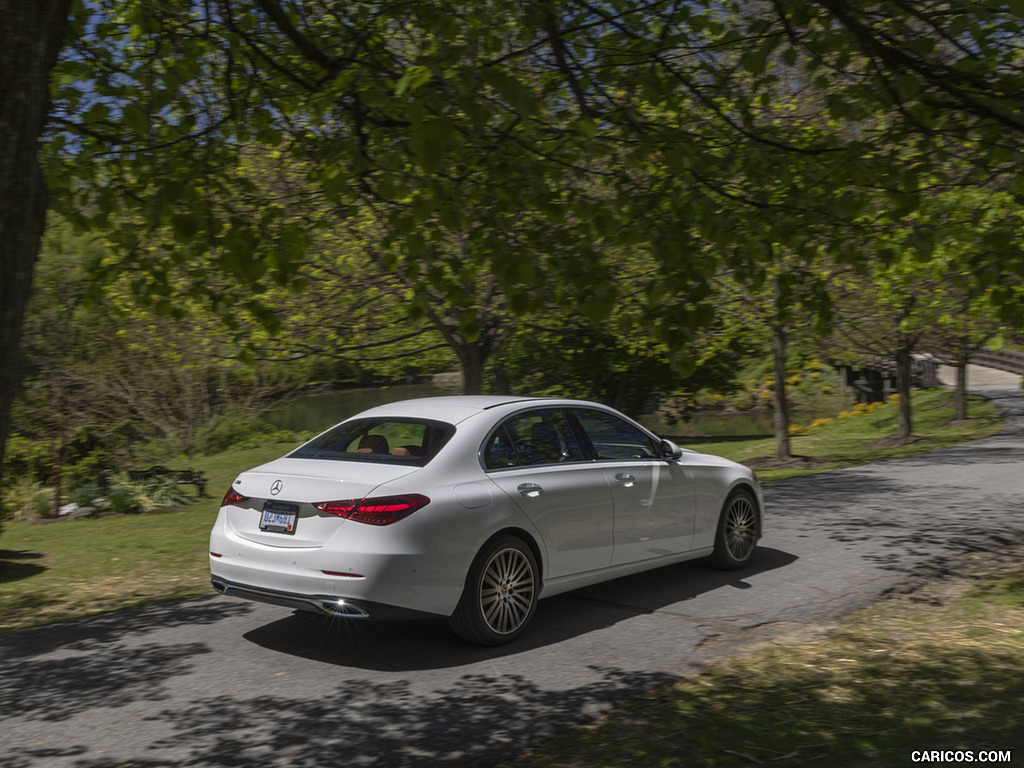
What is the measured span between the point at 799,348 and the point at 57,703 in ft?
64.7

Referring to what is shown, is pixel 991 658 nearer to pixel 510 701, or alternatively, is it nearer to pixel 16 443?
pixel 510 701

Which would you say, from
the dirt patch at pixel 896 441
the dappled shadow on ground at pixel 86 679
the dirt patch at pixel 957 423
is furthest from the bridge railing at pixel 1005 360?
the dappled shadow on ground at pixel 86 679

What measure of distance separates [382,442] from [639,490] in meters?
2.15

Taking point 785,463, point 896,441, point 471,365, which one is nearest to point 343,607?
point 471,365

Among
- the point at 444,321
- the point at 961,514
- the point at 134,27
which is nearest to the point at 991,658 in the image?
the point at 961,514

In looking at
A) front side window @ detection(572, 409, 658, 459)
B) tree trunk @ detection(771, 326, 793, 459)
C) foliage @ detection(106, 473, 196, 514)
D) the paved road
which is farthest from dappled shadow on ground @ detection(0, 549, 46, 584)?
tree trunk @ detection(771, 326, 793, 459)

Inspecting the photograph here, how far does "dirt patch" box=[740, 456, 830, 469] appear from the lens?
19750 mm

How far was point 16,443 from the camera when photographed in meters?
14.3

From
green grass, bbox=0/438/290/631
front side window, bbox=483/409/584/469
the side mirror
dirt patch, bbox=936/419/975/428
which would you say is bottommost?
green grass, bbox=0/438/290/631

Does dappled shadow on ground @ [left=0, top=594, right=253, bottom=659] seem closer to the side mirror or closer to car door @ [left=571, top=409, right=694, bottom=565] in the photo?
car door @ [left=571, top=409, right=694, bottom=565]

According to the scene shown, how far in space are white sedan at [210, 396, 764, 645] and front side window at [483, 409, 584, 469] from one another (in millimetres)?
11

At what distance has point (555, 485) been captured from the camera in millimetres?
6957

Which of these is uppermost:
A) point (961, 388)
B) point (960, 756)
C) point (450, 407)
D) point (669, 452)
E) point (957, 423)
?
point (961, 388)

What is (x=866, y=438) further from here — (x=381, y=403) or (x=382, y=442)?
(x=382, y=442)
